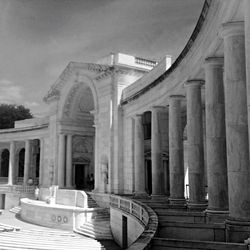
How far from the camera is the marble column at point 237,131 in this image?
13258 mm

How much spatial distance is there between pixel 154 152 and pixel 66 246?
1057 cm

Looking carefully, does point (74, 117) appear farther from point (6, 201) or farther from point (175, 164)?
point (175, 164)

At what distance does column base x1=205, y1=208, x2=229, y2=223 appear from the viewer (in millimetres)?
16125

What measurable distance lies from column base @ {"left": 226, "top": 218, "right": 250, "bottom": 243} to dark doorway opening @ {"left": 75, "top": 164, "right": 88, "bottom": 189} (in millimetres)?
39908

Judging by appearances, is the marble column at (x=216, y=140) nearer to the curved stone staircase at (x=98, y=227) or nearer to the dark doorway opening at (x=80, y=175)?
the curved stone staircase at (x=98, y=227)

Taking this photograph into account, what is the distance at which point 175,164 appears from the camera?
24.6 m

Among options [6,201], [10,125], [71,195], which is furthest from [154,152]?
[10,125]

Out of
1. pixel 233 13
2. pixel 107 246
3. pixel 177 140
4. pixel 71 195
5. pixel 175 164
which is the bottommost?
pixel 107 246

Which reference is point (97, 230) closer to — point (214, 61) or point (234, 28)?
point (214, 61)

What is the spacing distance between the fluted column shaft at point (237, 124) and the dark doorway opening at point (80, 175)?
39.7 meters

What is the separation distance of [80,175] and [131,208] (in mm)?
30997

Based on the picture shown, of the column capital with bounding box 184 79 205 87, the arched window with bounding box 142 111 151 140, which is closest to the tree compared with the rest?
the arched window with bounding box 142 111 151 140

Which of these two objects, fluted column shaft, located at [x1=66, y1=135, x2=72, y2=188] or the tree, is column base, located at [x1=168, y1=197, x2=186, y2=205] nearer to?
fluted column shaft, located at [x1=66, y1=135, x2=72, y2=188]

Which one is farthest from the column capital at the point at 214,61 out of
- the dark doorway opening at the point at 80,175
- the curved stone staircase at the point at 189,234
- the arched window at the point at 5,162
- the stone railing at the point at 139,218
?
the arched window at the point at 5,162
